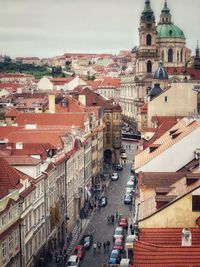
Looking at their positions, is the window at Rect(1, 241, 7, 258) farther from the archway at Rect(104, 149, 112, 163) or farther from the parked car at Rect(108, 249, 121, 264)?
the archway at Rect(104, 149, 112, 163)

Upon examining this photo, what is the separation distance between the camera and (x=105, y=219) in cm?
6869

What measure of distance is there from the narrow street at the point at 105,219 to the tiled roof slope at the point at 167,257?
2884cm

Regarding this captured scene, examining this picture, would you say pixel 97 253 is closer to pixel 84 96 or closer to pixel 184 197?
pixel 184 197

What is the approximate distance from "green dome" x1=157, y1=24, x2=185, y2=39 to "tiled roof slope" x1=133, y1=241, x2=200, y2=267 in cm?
16218

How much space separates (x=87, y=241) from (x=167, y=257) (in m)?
35.4

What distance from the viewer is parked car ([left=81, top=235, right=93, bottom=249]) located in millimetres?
57144

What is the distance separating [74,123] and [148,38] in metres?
84.3

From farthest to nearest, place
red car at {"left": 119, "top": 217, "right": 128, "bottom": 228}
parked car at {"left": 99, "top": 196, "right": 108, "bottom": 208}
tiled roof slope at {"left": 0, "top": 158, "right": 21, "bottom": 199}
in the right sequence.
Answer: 1. parked car at {"left": 99, "top": 196, "right": 108, "bottom": 208}
2. red car at {"left": 119, "top": 217, "right": 128, "bottom": 228}
3. tiled roof slope at {"left": 0, "top": 158, "right": 21, "bottom": 199}

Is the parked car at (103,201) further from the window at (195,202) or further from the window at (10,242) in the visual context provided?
the window at (195,202)

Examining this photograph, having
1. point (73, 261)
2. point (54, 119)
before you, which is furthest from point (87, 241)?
point (54, 119)

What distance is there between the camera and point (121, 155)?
114 m

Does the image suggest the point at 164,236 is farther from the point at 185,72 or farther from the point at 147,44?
the point at 185,72

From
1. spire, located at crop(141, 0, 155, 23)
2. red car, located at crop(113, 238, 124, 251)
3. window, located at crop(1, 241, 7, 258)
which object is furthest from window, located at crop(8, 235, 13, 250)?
spire, located at crop(141, 0, 155, 23)

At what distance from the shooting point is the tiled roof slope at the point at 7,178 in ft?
142
